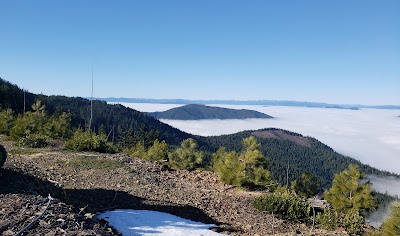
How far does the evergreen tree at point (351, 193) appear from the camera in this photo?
15.4m

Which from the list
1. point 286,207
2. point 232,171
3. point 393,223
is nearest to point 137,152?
point 232,171

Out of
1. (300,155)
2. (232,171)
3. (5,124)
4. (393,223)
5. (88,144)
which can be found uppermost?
(5,124)

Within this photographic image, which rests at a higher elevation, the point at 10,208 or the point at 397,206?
the point at 10,208

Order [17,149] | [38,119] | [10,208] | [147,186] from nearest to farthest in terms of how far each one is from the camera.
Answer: [10,208] → [147,186] → [17,149] → [38,119]

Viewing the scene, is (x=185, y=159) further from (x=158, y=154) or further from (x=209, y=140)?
(x=209, y=140)

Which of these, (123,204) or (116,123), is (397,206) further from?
(116,123)

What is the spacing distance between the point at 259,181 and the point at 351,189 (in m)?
4.80

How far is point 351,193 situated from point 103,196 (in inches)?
471

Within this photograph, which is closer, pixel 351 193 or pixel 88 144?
pixel 351 193

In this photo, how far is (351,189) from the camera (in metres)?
16.0

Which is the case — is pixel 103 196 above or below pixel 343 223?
above

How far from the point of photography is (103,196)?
1136 centimetres

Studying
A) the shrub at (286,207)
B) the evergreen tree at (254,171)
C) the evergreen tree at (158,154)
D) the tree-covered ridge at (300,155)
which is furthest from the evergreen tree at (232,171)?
the tree-covered ridge at (300,155)

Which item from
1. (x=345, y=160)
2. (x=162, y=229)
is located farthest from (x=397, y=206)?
(x=345, y=160)
